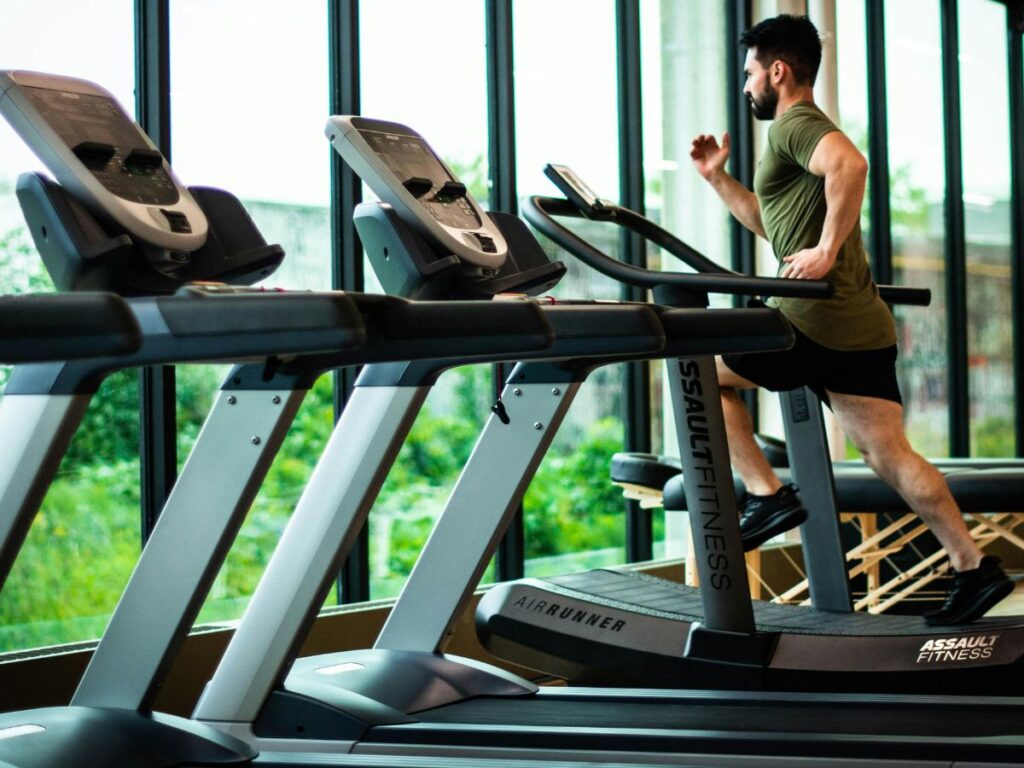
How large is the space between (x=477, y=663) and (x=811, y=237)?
1328 millimetres

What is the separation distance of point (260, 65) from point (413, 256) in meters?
1.74

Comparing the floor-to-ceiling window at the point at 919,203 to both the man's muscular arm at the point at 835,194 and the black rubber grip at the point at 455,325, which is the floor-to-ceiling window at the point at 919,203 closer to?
the man's muscular arm at the point at 835,194

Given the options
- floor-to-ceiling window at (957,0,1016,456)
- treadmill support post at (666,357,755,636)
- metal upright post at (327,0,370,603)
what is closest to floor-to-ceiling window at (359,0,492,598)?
metal upright post at (327,0,370,603)

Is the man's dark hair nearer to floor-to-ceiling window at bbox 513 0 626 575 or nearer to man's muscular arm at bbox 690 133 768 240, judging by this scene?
man's muscular arm at bbox 690 133 768 240

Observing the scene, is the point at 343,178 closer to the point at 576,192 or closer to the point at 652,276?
the point at 576,192

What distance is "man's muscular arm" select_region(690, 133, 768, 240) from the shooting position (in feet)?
12.0

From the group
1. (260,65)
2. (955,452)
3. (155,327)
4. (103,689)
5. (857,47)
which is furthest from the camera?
(955,452)

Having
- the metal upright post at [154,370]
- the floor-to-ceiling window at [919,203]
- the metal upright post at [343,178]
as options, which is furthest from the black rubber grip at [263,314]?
the floor-to-ceiling window at [919,203]

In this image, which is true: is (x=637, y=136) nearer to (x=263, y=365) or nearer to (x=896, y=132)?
(x=896, y=132)

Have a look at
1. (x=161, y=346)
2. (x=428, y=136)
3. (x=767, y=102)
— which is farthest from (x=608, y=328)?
(x=428, y=136)

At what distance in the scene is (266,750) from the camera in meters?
2.71

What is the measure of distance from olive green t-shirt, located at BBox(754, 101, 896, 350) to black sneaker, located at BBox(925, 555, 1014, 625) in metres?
0.59

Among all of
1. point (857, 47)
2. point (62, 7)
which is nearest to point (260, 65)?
point (62, 7)

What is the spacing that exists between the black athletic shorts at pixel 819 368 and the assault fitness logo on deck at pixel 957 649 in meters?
0.62
